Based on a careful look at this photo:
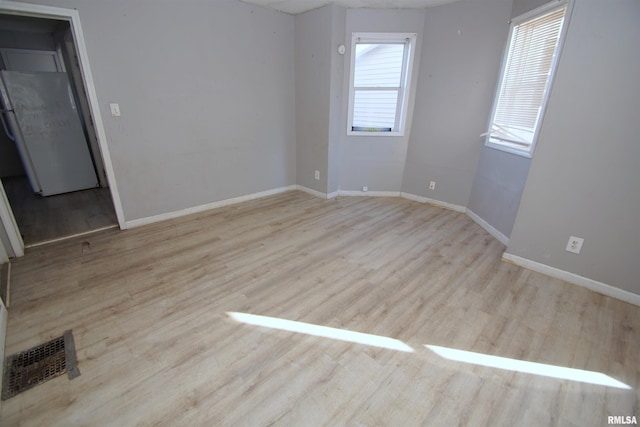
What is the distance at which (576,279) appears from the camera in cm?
238

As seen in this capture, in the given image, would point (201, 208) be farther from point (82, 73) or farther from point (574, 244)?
point (574, 244)

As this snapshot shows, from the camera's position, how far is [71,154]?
423 cm

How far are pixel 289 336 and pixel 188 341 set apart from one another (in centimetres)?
62

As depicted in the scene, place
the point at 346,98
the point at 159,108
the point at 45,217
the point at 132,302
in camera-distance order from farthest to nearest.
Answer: the point at 346,98, the point at 45,217, the point at 159,108, the point at 132,302

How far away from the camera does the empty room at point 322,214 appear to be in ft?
4.97

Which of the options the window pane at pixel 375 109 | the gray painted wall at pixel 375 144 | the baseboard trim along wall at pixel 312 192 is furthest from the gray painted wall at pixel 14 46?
the window pane at pixel 375 109

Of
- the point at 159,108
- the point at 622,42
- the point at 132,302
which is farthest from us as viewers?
the point at 159,108

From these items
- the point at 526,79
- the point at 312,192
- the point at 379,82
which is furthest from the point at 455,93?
the point at 312,192

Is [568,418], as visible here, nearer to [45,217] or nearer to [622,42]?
[622,42]

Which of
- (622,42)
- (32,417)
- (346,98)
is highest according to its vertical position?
(622,42)

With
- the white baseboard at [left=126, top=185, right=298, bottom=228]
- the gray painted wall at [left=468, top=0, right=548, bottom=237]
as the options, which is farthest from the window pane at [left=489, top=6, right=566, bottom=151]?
the white baseboard at [left=126, top=185, right=298, bottom=228]

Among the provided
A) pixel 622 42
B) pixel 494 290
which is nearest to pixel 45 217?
pixel 494 290

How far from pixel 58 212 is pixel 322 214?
335cm

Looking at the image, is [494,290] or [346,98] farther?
[346,98]
